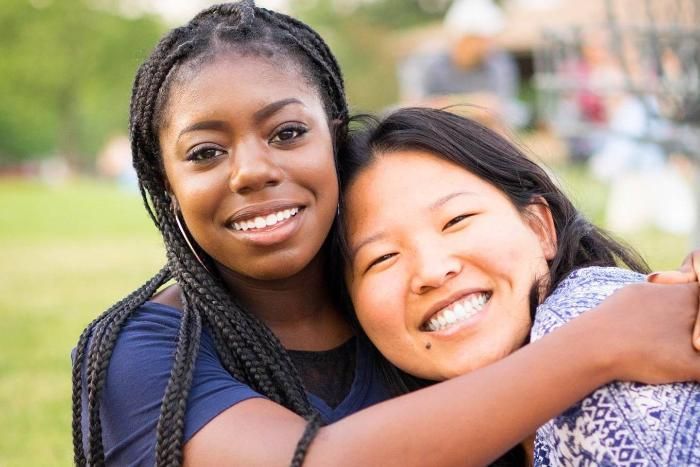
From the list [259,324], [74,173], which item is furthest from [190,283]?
[74,173]

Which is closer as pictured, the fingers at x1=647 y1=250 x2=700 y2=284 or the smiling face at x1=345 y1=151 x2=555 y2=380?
the fingers at x1=647 y1=250 x2=700 y2=284

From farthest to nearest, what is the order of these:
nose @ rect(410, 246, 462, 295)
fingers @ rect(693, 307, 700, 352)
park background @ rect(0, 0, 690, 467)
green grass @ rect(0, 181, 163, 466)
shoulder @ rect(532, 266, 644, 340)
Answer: park background @ rect(0, 0, 690, 467), green grass @ rect(0, 181, 163, 466), nose @ rect(410, 246, 462, 295), shoulder @ rect(532, 266, 644, 340), fingers @ rect(693, 307, 700, 352)

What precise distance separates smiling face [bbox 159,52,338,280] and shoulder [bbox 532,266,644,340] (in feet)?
2.07

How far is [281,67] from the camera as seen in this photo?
8.46 feet

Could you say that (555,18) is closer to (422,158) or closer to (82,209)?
(82,209)

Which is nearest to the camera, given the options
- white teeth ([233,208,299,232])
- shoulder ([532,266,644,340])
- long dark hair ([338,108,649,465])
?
shoulder ([532,266,644,340])

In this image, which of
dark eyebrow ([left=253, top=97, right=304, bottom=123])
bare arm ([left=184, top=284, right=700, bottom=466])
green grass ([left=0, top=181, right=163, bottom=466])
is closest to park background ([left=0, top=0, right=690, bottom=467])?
green grass ([left=0, top=181, right=163, bottom=466])

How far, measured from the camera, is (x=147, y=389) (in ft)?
7.44

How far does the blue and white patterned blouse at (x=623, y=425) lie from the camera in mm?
1997

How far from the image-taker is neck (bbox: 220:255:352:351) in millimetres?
2713

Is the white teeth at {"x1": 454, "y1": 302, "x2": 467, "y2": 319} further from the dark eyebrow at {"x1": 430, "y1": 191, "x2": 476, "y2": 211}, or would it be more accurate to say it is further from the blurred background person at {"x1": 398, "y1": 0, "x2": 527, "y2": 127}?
the blurred background person at {"x1": 398, "y1": 0, "x2": 527, "y2": 127}

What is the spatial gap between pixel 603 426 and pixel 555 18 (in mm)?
22261

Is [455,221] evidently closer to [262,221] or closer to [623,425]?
[262,221]

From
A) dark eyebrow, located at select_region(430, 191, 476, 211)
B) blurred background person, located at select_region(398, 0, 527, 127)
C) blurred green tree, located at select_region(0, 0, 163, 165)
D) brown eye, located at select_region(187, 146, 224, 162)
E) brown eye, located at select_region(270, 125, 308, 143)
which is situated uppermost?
blurred green tree, located at select_region(0, 0, 163, 165)
